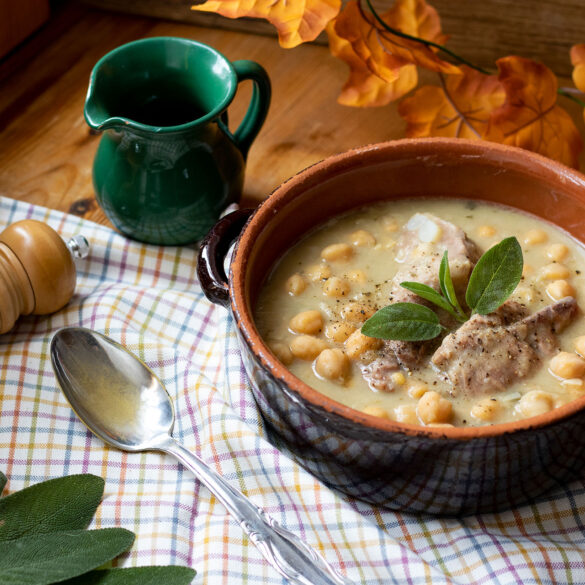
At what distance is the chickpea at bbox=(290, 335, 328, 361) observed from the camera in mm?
1839

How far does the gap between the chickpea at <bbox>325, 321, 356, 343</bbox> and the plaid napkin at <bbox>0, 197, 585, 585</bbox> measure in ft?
0.88

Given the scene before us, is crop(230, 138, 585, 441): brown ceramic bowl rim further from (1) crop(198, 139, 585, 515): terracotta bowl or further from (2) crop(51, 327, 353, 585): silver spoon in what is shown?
(2) crop(51, 327, 353, 585): silver spoon

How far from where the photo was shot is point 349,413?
154cm

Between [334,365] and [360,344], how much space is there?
81mm

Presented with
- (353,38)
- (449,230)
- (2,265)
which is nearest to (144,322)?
(2,265)

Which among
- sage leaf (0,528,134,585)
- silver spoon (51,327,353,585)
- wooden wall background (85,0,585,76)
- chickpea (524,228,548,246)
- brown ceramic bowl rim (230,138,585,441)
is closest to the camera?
brown ceramic bowl rim (230,138,585,441)

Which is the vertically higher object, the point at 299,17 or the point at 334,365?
the point at 299,17

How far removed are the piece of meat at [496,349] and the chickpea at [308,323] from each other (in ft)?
0.88

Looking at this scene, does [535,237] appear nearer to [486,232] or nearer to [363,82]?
[486,232]

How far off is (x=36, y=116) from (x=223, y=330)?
1113 mm

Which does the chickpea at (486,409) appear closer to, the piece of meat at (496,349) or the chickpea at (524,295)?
the piece of meat at (496,349)

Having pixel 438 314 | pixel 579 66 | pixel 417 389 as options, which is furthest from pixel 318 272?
pixel 579 66

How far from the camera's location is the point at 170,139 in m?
2.20

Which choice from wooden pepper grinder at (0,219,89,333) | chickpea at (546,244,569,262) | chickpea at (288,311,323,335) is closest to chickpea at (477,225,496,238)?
chickpea at (546,244,569,262)
